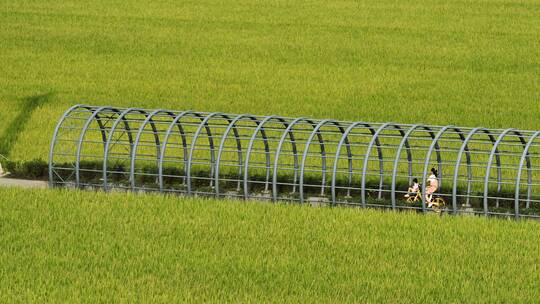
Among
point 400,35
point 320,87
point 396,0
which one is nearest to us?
point 320,87

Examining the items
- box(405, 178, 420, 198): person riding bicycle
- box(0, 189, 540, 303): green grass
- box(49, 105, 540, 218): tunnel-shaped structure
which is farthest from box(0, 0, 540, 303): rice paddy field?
box(405, 178, 420, 198): person riding bicycle

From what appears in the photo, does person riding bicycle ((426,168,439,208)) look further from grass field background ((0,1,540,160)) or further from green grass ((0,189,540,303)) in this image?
grass field background ((0,1,540,160))

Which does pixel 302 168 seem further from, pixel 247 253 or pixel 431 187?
pixel 247 253

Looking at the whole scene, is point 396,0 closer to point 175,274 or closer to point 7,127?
point 7,127

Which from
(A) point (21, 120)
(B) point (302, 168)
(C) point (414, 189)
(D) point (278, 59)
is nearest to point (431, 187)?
(C) point (414, 189)

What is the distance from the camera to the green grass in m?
16.4

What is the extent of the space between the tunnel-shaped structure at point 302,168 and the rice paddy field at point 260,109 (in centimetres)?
191

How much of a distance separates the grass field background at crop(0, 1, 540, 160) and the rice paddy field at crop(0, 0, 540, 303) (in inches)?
4.4

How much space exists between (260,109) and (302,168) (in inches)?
535

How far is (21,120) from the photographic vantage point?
35.4 metres

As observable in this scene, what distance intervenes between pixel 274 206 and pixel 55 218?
3.82 metres

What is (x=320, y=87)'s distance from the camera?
40.3 m

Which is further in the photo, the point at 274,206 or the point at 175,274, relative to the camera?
the point at 274,206

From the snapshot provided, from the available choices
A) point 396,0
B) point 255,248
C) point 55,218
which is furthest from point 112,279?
point 396,0
